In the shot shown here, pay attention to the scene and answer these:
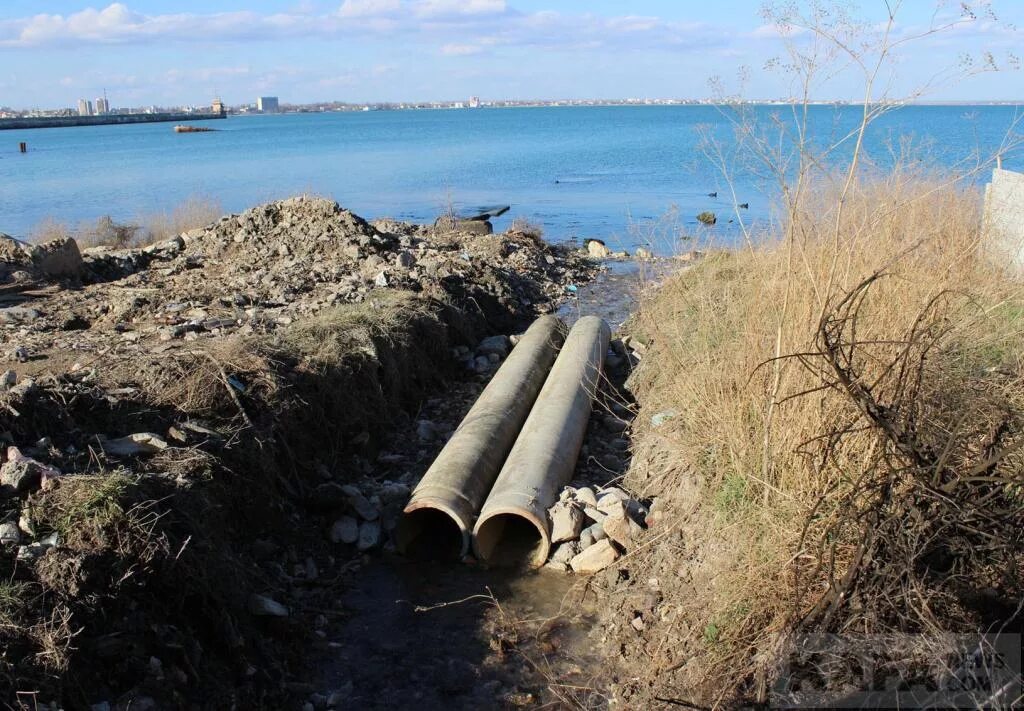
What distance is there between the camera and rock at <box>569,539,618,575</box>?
19.3 ft

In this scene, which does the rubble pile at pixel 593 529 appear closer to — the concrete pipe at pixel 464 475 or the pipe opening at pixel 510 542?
the pipe opening at pixel 510 542

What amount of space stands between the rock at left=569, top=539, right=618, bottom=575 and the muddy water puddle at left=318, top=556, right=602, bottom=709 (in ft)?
0.45

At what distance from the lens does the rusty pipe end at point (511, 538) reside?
6008mm

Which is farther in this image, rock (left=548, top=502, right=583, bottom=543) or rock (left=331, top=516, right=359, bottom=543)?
rock (left=331, top=516, right=359, bottom=543)

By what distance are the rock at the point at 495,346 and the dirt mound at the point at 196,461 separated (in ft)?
0.74

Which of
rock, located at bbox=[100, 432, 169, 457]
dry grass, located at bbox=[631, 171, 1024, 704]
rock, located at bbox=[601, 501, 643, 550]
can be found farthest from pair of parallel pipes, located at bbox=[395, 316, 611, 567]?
rock, located at bbox=[100, 432, 169, 457]

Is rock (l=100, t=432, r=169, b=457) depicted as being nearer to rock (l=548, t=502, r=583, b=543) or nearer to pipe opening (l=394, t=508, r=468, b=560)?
pipe opening (l=394, t=508, r=468, b=560)

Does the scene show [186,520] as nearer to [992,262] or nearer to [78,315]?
[78,315]

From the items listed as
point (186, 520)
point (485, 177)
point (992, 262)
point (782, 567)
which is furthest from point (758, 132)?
point (485, 177)

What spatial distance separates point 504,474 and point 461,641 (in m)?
1.48

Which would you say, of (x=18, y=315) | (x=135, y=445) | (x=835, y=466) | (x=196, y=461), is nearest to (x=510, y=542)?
(x=196, y=461)

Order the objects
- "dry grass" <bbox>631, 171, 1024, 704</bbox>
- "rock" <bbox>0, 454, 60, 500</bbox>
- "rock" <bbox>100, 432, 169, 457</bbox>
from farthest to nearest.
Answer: "rock" <bbox>100, 432, 169, 457</bbox>
"rock" <bbox>0, 454, 60, 500</bbox>
"dry grass" <bbox>631, 171, 1024, 704</bbox>

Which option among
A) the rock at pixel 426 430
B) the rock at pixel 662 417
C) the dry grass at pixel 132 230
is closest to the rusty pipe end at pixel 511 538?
the rock at pixel 662 417

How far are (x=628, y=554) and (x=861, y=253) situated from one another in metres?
2.48
